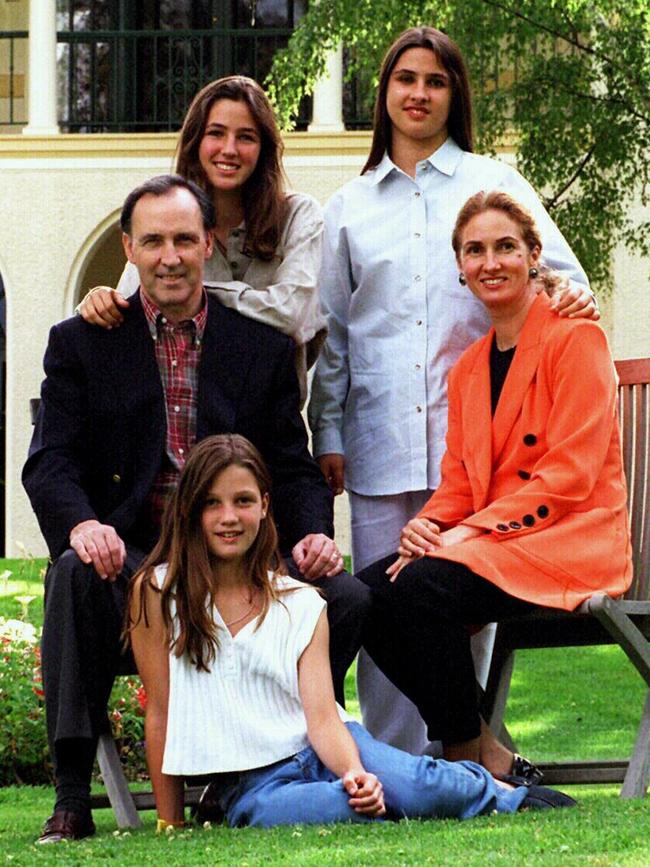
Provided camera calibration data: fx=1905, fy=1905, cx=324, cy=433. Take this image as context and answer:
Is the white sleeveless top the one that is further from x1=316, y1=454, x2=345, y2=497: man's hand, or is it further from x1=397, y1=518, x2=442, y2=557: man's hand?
x1=316, y1=454, x2=345, y2=497: man's hand

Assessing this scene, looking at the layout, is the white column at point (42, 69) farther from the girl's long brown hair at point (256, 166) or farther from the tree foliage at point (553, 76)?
the girl's long brown hair at point (256, 166)

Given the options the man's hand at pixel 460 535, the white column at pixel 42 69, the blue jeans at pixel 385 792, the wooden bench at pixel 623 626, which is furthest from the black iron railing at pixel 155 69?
the blue jeans at pixel 385 792

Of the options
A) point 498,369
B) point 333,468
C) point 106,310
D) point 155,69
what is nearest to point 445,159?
point 498,369

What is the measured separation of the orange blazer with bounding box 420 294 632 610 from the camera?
495 cm

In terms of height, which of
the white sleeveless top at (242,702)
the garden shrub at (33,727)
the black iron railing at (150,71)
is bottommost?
the garden shrub at (33,727)

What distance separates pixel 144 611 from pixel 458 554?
82 centimetres

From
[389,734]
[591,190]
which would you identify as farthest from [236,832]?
Answer: [591,190]

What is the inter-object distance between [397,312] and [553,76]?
8244mm

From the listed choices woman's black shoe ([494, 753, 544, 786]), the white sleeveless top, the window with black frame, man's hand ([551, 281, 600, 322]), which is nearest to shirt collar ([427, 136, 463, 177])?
man's hand ([551, 281, 600, 322])

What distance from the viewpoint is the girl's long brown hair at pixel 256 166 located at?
5.57 meters

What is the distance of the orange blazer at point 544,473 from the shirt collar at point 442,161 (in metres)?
0.76

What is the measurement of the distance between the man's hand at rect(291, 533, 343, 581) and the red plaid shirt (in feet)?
1.35

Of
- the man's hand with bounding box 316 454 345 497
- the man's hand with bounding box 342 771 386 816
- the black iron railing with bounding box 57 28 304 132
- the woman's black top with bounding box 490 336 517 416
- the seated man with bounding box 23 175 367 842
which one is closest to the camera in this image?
the man's hand with bounding box 342 771 386 816

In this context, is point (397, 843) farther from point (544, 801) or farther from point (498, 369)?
point (498, 369)
